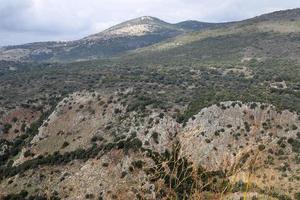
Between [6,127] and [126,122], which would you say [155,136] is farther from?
[6,127]

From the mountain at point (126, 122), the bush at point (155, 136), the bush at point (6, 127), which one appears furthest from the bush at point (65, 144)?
the bush at point (6, 127)

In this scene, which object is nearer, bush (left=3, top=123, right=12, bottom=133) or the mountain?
the mountain

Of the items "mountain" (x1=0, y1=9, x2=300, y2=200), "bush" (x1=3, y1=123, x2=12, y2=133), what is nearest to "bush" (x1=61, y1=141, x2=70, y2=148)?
"mountain" (x1=0, y1=9, x2=300, y2=200)

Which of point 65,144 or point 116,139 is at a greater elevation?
point 116,139

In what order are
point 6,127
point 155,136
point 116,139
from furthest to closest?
1. point 6,127
2. point 116,139
3. point 155,136

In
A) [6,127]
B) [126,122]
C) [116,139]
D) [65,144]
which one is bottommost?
[6,127]

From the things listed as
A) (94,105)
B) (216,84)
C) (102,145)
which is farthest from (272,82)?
(102,145)

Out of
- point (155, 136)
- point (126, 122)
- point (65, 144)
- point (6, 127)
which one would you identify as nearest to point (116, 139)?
point (126, 122)

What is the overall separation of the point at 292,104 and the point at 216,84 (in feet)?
96.8

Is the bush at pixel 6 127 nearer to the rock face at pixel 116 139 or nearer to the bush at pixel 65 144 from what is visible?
the rock face at pixel 116 139

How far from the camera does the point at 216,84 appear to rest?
97375 mm

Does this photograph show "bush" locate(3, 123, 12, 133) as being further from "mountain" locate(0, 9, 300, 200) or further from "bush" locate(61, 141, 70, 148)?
"bush" locate(61, 141, 70, 148)

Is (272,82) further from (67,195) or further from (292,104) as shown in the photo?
(67,195)

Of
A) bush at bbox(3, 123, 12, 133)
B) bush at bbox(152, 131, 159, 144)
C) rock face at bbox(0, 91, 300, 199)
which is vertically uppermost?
bush at bbox(152, 131, 159, 144)
